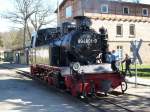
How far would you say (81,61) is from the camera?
54.1ft

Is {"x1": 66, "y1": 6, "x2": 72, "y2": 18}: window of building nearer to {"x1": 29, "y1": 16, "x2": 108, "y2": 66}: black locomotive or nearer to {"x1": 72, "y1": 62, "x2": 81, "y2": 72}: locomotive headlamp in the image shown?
{"x1": 29, "y1": 16, "x2": 108, "y2": 66}: black locomotive

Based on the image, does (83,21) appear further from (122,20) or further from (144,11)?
(144,11)

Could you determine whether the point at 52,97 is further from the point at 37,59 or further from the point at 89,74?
the point at 37,59

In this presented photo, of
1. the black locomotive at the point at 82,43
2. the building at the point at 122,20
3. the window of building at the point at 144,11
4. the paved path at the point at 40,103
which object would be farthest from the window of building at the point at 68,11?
the paved path at the point at 40,103

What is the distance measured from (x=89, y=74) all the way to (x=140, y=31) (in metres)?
40.1

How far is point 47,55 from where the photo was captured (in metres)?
19.7

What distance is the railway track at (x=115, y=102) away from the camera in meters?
12.6

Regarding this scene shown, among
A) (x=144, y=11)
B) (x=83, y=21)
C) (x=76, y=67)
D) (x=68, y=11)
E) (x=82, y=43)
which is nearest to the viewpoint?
(x=76, y=67)

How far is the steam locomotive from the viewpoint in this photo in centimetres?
1500

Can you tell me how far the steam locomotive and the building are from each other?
104 feet

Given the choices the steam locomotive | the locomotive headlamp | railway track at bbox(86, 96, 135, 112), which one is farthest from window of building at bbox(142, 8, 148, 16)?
the locomotive headlamp

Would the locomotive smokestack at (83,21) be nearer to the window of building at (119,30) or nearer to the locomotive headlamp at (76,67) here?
the locomotive headlamp at (76,67)

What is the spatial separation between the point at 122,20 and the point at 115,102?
130 ft

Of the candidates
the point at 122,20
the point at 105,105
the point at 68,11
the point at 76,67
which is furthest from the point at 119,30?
the point at 105,105
